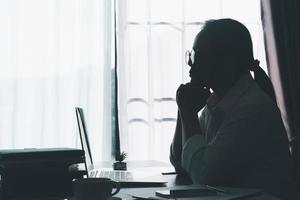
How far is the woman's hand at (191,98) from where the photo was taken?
4.80 ft

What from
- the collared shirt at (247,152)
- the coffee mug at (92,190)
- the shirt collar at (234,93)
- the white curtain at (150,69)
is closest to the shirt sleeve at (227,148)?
the collared shirt at (247,152)

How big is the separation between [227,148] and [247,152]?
7 cm

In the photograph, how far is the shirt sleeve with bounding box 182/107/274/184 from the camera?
4.04 feet

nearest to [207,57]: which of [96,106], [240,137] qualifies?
[240,137]

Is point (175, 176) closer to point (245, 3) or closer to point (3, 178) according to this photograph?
point (3, 178)

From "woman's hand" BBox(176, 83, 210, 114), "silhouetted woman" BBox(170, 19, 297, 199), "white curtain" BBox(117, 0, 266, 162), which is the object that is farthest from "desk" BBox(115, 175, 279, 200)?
"white curtain" BBox(117, 0, 266, 162)

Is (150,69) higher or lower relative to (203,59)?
higher

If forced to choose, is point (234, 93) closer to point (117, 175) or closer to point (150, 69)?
point (117, 175)

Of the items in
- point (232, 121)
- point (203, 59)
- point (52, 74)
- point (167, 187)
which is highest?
point (52, 74)

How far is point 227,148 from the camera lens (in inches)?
48.9

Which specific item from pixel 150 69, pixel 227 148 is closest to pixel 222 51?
pixel 227 148

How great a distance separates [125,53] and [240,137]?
1739 mm

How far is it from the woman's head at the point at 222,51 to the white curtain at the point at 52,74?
4.77 ft

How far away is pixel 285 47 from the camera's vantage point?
299cm
